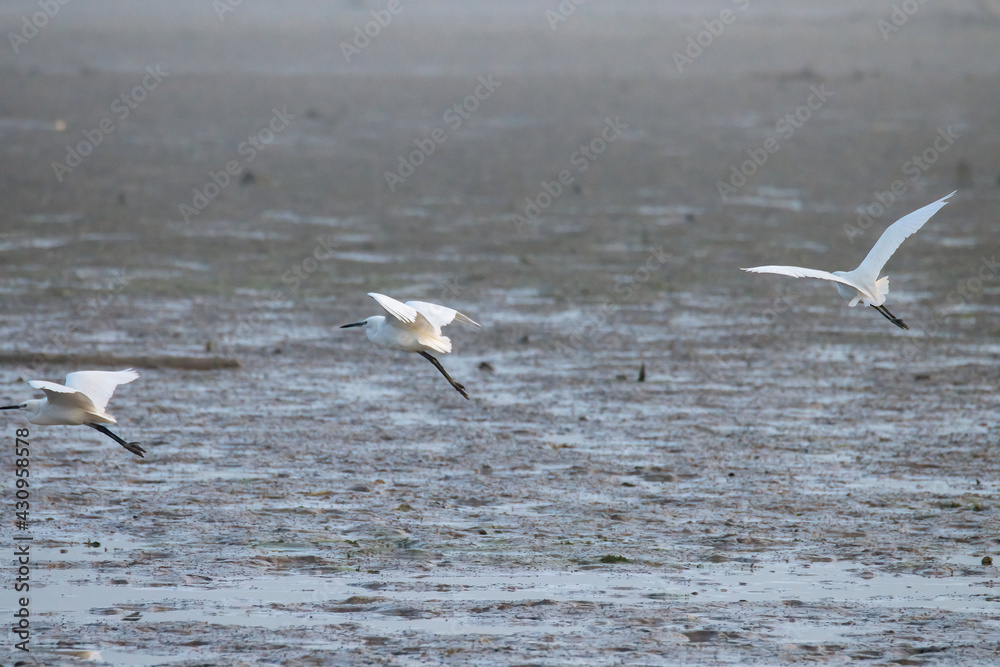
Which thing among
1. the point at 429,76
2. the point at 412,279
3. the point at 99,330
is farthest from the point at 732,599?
the point at 429,76

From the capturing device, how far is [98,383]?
7.62 meters

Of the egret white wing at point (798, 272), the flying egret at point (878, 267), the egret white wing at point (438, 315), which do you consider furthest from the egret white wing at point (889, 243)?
the egret white wing at point (438, 315)

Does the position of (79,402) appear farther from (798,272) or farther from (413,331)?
(798,272)

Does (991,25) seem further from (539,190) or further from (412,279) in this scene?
(412,279)

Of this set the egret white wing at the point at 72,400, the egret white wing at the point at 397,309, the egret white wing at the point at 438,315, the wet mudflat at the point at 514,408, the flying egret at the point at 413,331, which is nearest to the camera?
the wet mudflat at the point at 514,408

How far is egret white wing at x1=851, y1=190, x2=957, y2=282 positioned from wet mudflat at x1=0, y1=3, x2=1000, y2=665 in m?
1.31

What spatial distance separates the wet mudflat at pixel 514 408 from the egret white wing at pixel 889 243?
1.31m

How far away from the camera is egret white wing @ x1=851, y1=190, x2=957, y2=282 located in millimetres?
8086

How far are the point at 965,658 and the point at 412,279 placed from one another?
32.4 feet

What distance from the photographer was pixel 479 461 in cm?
910

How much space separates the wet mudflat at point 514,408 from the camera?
6516 mm

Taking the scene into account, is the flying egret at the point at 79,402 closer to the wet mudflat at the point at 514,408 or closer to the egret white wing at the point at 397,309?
the wet mudflat at the point at 514,408

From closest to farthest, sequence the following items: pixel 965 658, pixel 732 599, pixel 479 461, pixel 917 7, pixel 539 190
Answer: pixel 965 658 → pixel 732 599 → pixel 479 461 → pixel 539 190 → pixel 917 7

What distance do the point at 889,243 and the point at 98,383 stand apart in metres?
4.37
